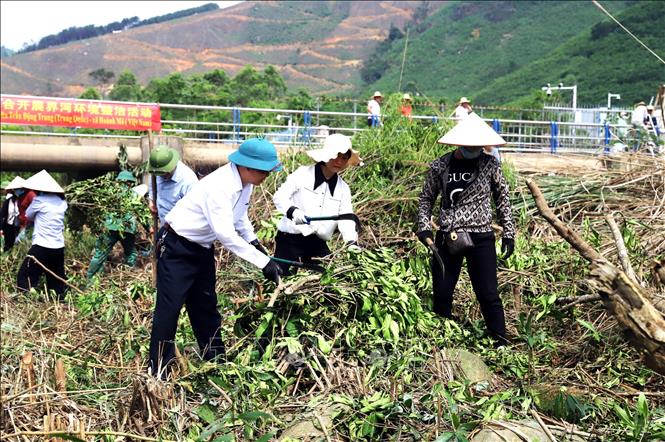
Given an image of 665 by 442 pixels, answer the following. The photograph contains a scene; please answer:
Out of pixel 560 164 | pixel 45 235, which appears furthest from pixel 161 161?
pixel 560 164

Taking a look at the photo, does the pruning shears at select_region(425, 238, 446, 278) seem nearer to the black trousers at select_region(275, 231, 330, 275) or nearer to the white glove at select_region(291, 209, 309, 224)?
the black trousers at select_region(275, 231, 330, 275)

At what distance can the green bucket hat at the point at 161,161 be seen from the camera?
627 centimetres

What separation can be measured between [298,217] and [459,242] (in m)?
1.11

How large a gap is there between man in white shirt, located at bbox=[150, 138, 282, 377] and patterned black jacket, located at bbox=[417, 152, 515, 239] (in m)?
1.29

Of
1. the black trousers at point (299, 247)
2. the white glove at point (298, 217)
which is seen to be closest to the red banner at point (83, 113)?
the black trousers at point (299, 247)

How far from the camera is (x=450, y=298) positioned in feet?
18.4

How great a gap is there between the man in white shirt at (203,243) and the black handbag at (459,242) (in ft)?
4.38

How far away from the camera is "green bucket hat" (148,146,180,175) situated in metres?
6.27

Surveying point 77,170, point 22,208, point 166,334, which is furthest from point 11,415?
point 77,170

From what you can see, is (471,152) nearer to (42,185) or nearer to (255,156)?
(255,156)

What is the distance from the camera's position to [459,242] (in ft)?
17.5

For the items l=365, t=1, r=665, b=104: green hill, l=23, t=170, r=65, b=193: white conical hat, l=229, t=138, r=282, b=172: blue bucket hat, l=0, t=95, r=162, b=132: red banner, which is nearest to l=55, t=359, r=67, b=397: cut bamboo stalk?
l=229, t=138, r=282, b=172: blue bucket hat

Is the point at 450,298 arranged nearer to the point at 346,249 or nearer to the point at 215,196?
the point at 346,249

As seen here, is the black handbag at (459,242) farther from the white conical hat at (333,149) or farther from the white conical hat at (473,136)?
the white conical hat at (333,149)
